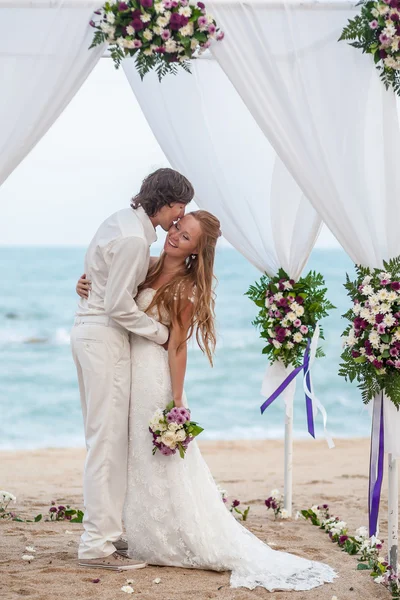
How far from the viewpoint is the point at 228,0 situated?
3848mm

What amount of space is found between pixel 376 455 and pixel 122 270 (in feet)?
4.86

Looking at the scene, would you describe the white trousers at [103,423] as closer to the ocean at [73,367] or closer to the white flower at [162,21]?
the white flower at [162,21]

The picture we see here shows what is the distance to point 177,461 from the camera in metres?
4.04

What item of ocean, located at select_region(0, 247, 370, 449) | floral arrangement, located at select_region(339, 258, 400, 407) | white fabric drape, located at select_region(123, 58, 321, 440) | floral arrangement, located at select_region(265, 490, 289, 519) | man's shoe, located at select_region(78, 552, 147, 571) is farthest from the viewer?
ocean, located at select_region(0, 247, 370, 449)

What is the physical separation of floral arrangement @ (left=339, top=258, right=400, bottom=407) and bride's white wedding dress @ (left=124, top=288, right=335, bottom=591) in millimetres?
874

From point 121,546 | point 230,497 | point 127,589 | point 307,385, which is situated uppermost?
point 307,385

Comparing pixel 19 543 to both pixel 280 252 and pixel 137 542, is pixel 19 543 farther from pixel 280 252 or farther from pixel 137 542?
pixel 280 252

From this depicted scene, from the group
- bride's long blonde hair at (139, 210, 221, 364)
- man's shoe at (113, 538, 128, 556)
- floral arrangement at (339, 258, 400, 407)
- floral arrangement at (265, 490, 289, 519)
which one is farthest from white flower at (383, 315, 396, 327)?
floral arrangement at (265, 490, 289, 519)

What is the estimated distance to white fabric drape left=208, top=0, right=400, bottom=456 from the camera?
3.85m

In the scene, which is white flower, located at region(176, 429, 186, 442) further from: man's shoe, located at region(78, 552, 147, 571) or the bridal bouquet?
man's shoe, located at region(78, 552, 147, 571)

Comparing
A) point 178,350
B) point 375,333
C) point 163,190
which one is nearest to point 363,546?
point 375,333

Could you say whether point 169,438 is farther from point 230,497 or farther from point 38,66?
point 230,497

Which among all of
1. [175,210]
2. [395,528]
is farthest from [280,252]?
[395,528]

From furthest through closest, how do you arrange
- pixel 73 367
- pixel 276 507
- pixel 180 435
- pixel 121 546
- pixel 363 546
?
pixel 73 367 → pixel 276 507 → pixel 121 546 → pixel 363 546 → pixel 180 435
